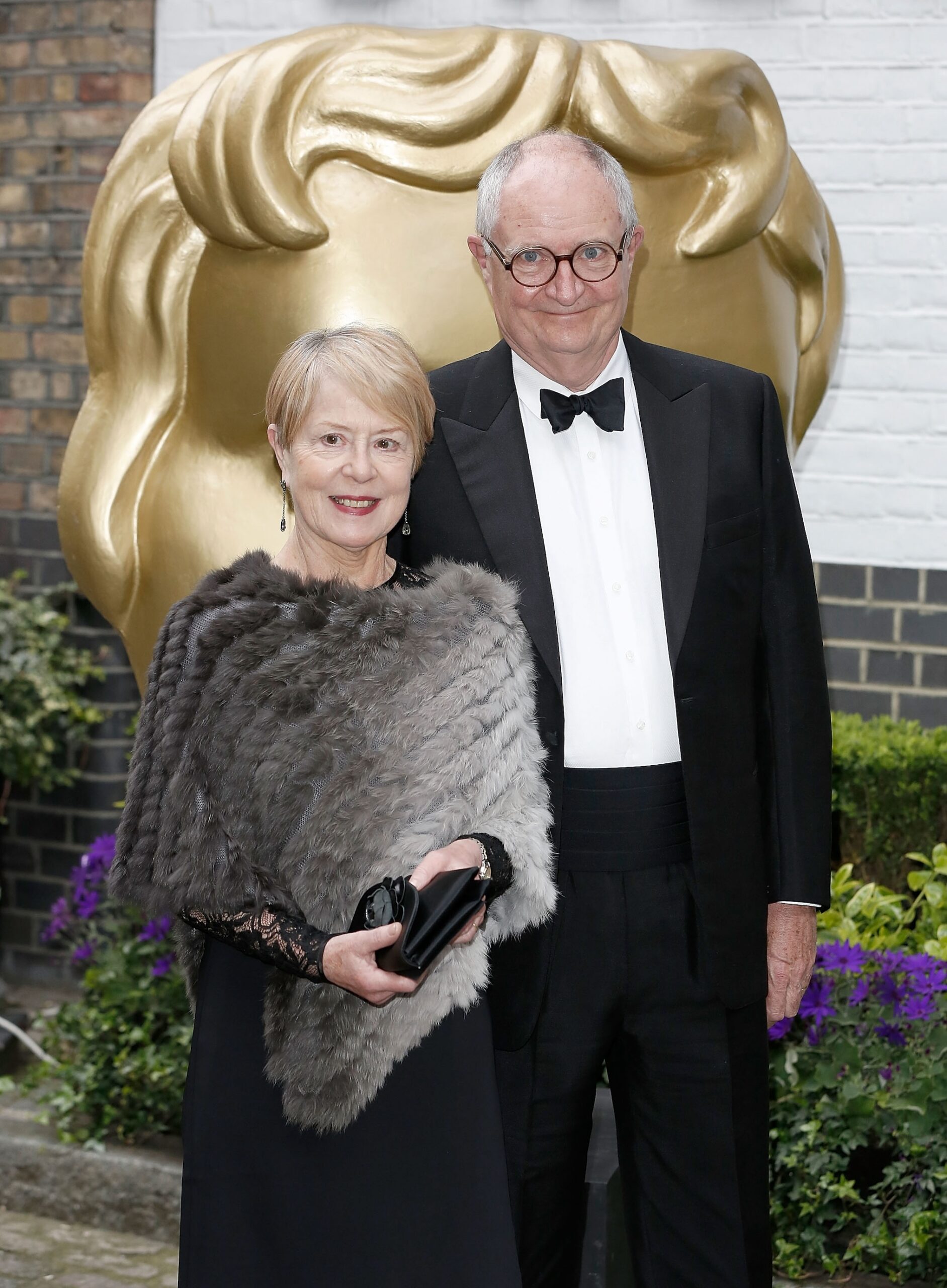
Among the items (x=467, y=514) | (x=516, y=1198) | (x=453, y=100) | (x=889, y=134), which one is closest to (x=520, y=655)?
(x=467, y=514)

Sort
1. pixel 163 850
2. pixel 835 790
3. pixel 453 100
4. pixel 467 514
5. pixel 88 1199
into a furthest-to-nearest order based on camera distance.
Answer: pixel 835 790 < pixel 88 1199 < pixel 453 100 < pixel 467 514 < pixel 163 850

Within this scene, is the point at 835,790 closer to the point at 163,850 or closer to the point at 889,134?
the point at 889,134

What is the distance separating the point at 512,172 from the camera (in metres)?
1.91

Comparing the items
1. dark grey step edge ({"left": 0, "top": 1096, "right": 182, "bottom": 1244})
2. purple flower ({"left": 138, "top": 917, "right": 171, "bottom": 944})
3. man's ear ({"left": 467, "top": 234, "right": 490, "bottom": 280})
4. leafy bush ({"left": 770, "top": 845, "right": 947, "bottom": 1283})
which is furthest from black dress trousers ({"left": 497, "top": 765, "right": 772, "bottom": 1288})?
purple flower ({"left": 138, "top": 917, "right": 171, "bottom": 944})

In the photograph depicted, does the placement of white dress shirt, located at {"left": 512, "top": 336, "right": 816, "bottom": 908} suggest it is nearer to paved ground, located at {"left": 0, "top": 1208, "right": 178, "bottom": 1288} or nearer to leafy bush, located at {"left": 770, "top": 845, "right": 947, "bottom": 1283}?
leafy bush, located at {"left": 770, "top": 845, "right": 947, "bottom": 1283}

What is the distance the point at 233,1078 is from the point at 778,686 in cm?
A: 88

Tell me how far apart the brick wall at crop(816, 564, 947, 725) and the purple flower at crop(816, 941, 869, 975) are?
118 cm

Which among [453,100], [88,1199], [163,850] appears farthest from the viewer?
[88,1199]

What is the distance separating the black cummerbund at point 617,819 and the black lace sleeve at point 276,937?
1.26 ft

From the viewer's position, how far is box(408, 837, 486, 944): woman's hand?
1.64 meters

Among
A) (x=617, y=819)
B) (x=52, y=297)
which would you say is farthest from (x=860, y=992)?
(x=52, y=297)

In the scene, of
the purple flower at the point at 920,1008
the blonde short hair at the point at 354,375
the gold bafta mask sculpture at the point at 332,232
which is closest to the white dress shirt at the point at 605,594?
the blonde short hair at the point at 354,375

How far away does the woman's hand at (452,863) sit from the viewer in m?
1.64

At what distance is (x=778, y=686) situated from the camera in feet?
6.66
